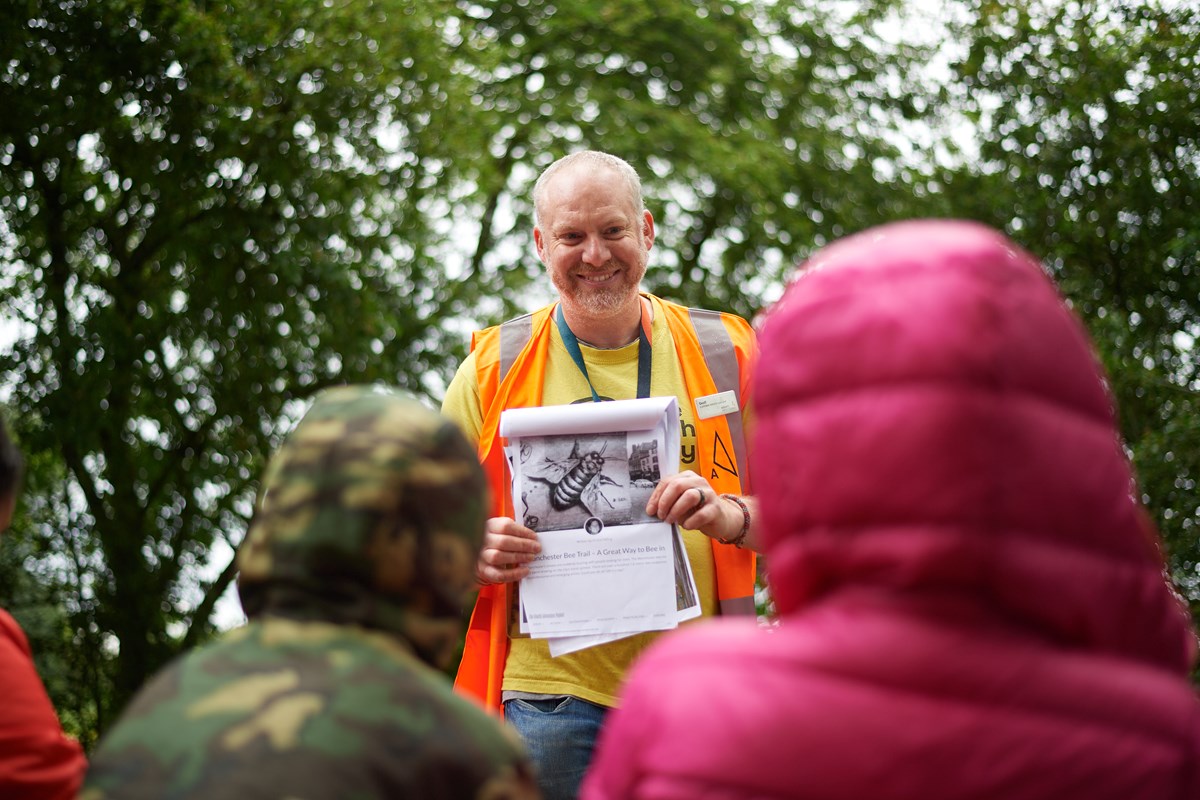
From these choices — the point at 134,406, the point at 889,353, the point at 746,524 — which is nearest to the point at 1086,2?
the point at 134,406

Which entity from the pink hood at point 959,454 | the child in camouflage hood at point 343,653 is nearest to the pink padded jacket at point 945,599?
the pink hood at point 959,454

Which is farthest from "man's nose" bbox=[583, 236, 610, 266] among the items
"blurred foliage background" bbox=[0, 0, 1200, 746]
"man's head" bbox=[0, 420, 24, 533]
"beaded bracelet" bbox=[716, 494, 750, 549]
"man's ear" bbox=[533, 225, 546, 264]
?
"blurred foliage background" bbox=[0, 0, 1200, 746]

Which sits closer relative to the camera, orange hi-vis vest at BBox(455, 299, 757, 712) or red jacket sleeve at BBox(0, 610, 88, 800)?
red jacket sleeve at BBox(0, 610, 88, 800)

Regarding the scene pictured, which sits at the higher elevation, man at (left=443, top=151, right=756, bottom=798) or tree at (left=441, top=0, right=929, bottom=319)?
tree at (left=441, top=0, right=929, bottom=319)

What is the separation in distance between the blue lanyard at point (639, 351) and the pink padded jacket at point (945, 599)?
7.36 feet

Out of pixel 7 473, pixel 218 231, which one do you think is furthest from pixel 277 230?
pixel 7 473

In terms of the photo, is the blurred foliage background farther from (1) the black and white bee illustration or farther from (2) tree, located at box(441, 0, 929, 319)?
(1) the black and white bee illustration

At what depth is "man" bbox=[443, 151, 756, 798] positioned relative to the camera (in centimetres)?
375

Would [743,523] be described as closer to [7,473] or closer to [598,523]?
[598,523]

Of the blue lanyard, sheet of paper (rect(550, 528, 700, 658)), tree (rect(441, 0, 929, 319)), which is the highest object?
tree (rect(441, 0, 929, 319))

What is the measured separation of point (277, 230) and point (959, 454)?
10355 mm

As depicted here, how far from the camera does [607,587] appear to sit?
3760mm

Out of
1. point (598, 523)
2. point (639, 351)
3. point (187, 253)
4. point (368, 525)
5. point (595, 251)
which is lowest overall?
point (598, 523)

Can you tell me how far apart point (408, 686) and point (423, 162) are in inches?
423
